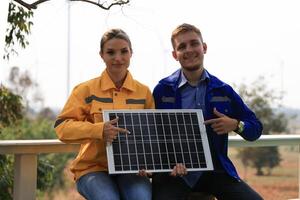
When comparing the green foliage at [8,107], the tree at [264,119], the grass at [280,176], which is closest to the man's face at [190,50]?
the green foliage at [8,107]

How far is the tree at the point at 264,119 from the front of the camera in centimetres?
1738

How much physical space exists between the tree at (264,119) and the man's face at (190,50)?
12.1 meters

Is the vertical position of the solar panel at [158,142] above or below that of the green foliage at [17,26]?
below

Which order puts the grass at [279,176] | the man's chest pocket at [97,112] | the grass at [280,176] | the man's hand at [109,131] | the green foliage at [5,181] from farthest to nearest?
the grass at [280,176] < the grass at [279,176] < the green foliage at [5,181] < the man's chest pocket at [97,112] < the man's hand at [109,131]

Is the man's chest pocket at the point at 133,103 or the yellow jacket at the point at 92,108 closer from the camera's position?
the yellow jacket at the point at 92,108

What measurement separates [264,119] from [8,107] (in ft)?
48.7

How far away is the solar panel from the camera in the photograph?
2.66 meters

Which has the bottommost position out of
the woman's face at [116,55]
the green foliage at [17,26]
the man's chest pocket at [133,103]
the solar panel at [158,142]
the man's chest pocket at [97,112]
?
the solar panel at [158,142]

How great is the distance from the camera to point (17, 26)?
438 centimetres

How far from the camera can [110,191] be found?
8.69 ft

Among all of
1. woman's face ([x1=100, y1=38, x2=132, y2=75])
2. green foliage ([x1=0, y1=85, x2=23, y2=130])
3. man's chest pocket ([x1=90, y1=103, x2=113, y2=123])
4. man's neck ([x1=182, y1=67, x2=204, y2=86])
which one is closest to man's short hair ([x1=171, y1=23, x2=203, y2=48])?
man's neck ([x1=182, y1=67, x2=204, y2=86])

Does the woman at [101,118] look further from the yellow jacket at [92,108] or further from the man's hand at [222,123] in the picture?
the man's hand at [222,123]

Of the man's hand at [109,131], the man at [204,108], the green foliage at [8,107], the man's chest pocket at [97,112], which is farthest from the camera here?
the green foliage at [8,107]

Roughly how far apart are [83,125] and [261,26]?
618 inches
